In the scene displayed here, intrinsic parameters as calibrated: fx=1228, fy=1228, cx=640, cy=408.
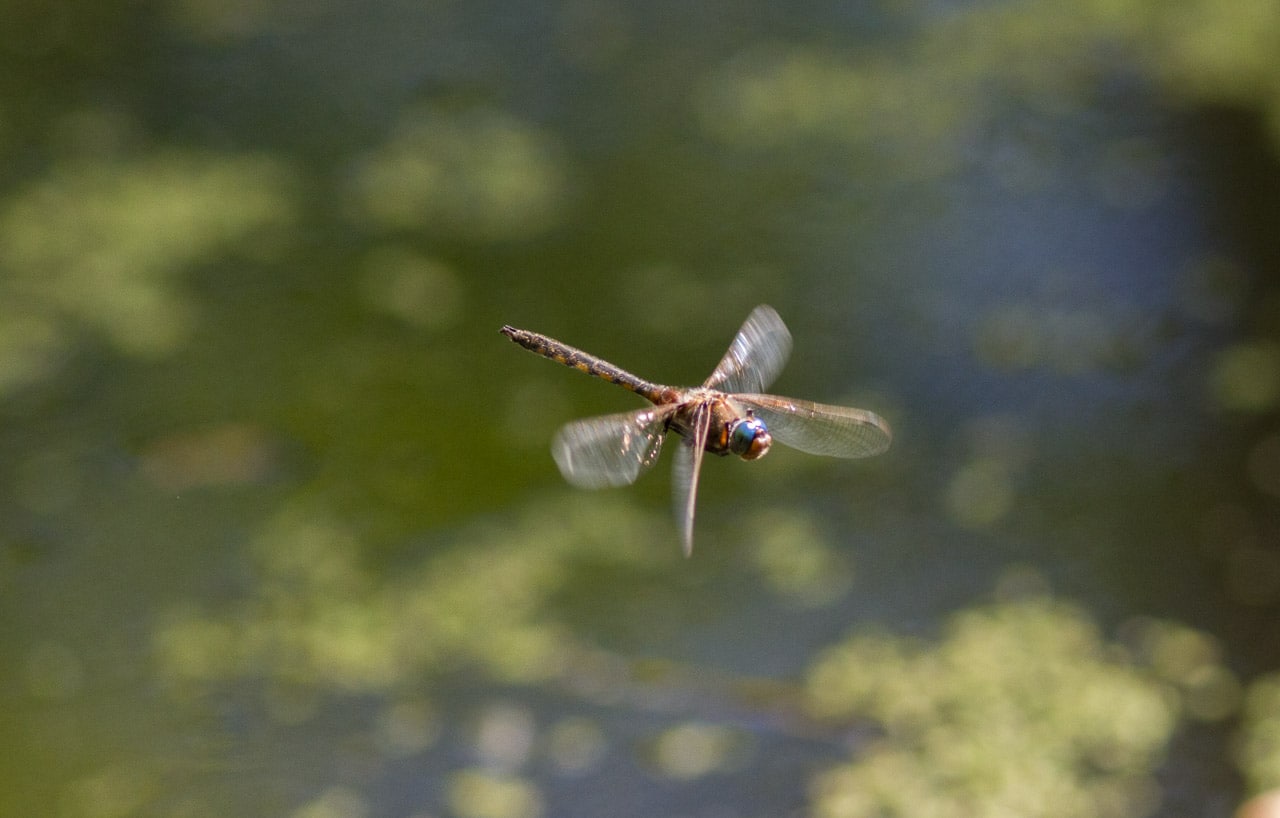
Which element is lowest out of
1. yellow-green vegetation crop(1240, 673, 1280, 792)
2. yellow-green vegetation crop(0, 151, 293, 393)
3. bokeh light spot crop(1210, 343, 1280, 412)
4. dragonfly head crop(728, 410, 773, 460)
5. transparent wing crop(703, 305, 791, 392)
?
yellow-green vegetation crop(1240, 673, 1280, 792)

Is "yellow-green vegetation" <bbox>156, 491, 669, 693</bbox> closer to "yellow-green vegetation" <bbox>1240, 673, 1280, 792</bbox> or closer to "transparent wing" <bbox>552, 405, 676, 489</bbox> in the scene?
"transparent wing" <bbox>552, 405, 676, 489</bbox>

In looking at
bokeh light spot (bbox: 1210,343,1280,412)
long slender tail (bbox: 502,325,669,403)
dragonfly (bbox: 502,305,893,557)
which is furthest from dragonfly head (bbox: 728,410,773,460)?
bokeh light spot (bbox: 1210,343,1280,412)

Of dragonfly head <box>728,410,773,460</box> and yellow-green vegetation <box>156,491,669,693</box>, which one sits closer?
dragonfly head <box>728,410,773,460</box>

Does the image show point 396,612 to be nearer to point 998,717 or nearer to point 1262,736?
point 998,717

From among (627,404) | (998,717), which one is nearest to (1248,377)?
(998,717)

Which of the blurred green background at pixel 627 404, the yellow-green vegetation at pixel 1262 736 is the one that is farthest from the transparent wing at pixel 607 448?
the yellow-green vegetation at pixel 1262 736

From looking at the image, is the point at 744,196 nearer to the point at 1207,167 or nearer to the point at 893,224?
the point at 893,224

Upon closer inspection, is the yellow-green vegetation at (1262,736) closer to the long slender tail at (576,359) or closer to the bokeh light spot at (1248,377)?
the bokeh light spot at (1248,377)

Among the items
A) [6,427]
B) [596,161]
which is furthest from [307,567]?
[596,161]
